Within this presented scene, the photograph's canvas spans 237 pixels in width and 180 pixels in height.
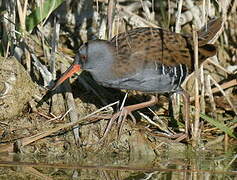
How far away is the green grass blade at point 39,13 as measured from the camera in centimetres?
593

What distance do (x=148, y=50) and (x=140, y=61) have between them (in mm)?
138

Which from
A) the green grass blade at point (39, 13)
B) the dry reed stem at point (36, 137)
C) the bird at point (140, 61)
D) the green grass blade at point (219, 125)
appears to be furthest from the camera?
the green grass blade at point (39, 13)

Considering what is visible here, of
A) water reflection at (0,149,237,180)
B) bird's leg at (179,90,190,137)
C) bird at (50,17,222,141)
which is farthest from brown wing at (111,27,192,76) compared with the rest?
water reflection at (0,149,237,180)

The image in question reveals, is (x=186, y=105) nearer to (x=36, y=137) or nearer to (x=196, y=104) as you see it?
(x=196, y=104)

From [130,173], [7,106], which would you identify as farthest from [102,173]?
[7,106]

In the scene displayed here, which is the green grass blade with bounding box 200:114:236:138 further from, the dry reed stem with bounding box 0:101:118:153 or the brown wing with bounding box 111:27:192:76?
the dry reed stem with bounding box 0:101:118:153

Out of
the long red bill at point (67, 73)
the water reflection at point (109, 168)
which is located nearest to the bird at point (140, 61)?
the long red bill at point (67, 73)

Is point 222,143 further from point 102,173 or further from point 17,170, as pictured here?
point 17,170

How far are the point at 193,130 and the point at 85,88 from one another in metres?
1.21

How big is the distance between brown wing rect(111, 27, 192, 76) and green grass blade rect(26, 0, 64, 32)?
0.65 meters

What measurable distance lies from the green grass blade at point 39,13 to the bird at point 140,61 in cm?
57

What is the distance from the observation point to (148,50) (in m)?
5.60

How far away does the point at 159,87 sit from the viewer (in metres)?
5.60

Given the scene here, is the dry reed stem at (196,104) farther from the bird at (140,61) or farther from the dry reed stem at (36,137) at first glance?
the dry reed stem at (36,137)
